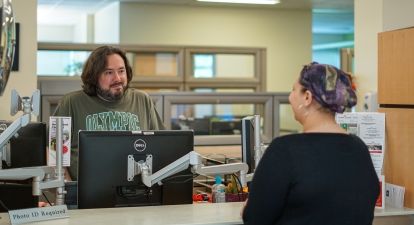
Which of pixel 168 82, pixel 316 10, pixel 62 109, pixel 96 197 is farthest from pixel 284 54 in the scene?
pixel 96 197

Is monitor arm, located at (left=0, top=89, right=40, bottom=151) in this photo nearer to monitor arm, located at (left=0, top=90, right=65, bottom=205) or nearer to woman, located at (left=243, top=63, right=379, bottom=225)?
monitor arm, located at (left=0, top=90, right=65, bottom=205)

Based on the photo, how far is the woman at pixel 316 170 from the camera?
1.61 m

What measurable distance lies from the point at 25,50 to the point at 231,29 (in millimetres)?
4633

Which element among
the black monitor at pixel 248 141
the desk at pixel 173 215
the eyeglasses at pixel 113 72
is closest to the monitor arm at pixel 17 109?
the desk at pixel 173 215

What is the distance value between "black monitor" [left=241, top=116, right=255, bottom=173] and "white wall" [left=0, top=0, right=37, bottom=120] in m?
1.94

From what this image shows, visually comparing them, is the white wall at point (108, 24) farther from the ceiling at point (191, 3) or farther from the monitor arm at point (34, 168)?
the monitor arm at point (34, 168)

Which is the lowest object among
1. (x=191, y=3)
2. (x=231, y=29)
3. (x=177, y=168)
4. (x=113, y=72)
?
(x=177, y=168)

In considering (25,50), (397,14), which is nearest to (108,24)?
(25,50)

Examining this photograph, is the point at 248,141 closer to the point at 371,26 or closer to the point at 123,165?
the point at 123,165

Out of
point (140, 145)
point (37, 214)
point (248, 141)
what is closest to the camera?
point (37, 214)

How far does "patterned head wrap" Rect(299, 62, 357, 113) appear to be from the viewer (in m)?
1.70

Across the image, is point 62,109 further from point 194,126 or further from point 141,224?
point 194,126

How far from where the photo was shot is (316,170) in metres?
1.61

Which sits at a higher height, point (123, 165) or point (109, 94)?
point (109, 94)
